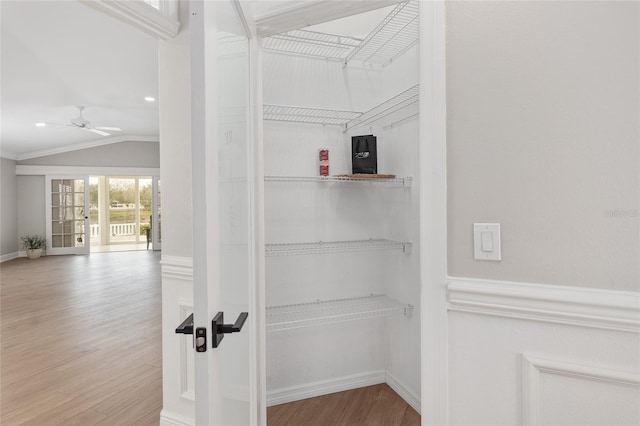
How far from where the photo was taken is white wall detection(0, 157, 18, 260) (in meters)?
7.39

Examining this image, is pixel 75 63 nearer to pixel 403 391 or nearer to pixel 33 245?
pixel 403 391

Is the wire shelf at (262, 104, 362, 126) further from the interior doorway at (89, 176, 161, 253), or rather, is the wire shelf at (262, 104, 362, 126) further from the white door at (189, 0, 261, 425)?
the interior doorway at (89, 176, 161, 253)

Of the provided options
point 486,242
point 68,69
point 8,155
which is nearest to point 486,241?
point 486,242

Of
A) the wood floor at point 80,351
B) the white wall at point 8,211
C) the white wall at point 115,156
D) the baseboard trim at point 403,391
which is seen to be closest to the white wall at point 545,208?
the baseboard trim at point 403,391

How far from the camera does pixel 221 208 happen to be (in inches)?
37.5

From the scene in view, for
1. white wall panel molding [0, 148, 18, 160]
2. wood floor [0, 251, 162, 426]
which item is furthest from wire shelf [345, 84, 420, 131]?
white wall panel molding [0, 148, 18, 160]

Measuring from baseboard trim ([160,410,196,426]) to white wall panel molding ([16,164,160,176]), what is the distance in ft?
25.0

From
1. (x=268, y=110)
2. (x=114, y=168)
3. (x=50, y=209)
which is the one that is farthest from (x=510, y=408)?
(x=50, y=209)

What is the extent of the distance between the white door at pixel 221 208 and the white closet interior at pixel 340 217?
30.7 inches

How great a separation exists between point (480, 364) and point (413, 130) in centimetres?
138

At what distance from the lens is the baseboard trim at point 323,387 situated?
7.00 feet

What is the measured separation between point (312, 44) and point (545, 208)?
5.43 ft

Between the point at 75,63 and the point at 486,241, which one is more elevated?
the point at 75,63

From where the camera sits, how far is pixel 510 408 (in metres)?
1.06
